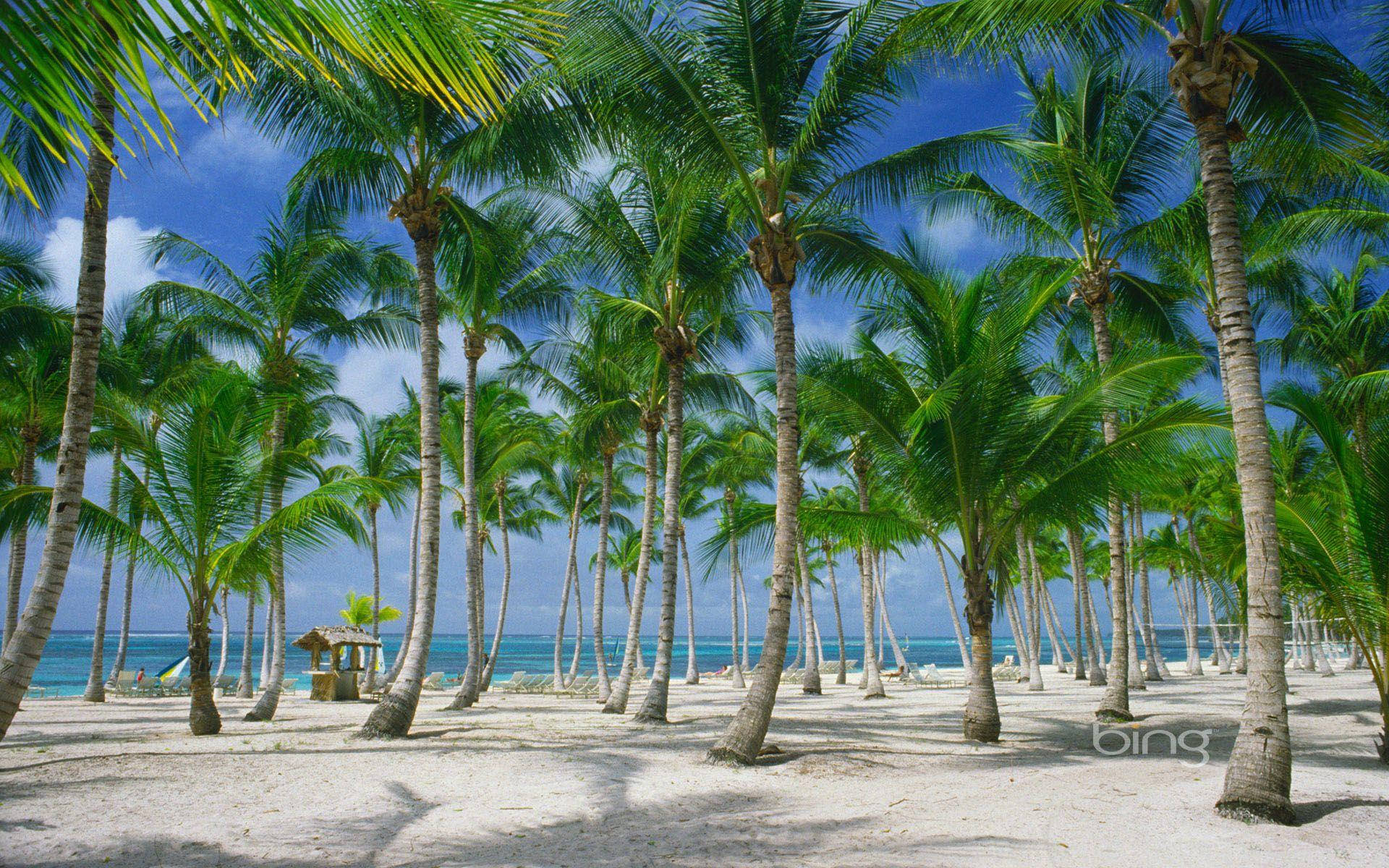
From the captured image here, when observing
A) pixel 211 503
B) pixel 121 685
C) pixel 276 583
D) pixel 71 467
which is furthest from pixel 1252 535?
pixel 121 685

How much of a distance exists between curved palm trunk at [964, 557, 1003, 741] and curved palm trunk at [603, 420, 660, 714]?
6070mm

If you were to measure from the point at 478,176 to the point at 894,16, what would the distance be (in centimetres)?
583

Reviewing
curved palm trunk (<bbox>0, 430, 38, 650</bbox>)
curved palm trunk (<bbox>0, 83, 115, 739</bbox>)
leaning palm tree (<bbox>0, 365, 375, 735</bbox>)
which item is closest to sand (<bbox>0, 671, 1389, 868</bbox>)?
curved palm trunk (<bbox>0, 83, 115, 739</bbox>)

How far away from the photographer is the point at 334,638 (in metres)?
20.5

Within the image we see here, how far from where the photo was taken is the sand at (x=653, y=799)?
555cm

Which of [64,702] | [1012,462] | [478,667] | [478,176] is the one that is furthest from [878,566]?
[64,702]

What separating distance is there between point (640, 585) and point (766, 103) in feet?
29.7

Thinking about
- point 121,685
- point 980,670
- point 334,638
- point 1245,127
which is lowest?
point 121,685

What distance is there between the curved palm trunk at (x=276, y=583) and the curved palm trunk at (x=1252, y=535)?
10.6 meters

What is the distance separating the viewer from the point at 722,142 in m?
9.30

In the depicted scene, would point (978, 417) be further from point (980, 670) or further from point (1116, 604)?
point (1116, 604)

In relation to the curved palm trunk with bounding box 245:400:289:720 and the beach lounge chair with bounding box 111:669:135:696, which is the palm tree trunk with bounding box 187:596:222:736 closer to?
the curved palm trunk with bounding box 245:400:289:720

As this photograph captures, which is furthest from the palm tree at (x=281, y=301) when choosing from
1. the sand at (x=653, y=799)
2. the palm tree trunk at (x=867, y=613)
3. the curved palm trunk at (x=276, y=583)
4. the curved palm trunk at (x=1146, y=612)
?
the curved palm trunk at (x=1146, y=612)

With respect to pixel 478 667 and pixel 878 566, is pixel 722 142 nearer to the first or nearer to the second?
pixel 478 667
